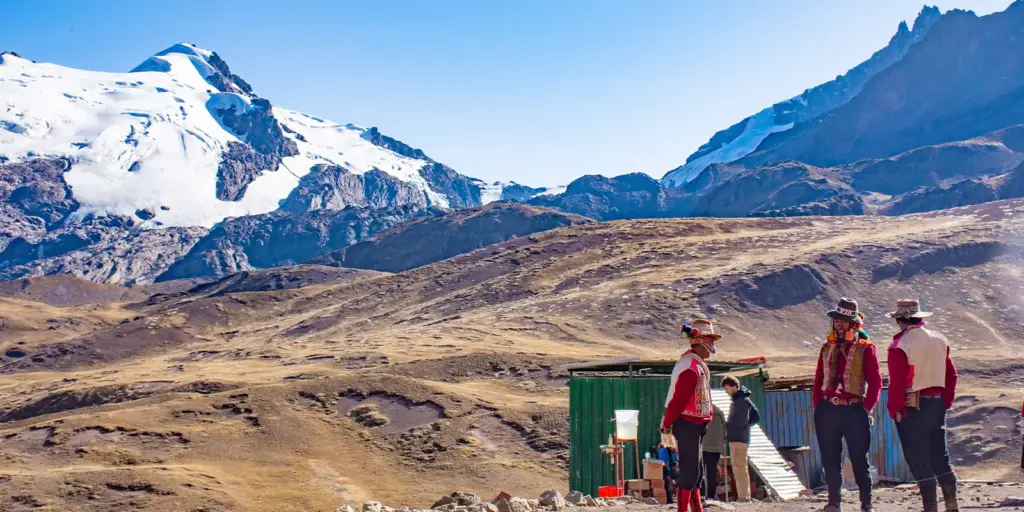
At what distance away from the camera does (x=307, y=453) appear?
110ft

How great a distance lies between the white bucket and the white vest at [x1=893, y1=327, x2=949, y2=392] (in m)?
6.36

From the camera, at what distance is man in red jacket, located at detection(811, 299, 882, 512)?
8859 millimetres

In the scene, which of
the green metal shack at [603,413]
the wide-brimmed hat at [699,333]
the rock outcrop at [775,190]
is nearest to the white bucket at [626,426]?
the green metal shack at [603,413]

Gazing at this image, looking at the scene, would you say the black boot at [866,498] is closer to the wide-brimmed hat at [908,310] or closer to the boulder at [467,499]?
the wide-brimmed hat at [908,310]

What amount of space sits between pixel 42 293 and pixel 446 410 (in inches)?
5007

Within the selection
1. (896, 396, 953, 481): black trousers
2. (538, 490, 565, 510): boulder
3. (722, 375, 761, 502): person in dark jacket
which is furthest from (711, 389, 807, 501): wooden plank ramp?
(896, 396, 953, 481): black trousers

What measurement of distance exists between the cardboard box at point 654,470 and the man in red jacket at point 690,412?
6726mm

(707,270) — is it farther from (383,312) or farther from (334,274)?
(334,274)

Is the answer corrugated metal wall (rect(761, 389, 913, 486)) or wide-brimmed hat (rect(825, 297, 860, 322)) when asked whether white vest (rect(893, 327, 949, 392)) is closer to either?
wide-brimmed hat (rect(825, 297, 860, 322))

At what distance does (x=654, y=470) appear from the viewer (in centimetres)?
1523

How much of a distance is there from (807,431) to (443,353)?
113ft

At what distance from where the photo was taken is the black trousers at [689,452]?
8352 mm

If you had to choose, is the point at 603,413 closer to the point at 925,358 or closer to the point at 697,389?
the point at 925,358

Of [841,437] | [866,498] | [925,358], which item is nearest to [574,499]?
[866,498]
